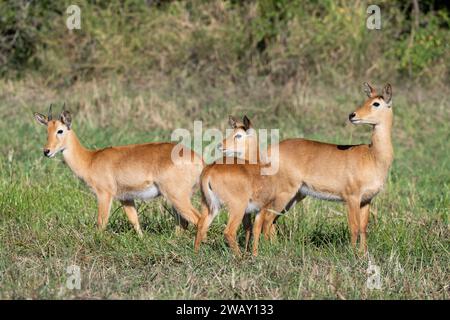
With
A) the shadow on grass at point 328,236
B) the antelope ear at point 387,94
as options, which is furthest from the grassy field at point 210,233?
the antelope ear at point 387,94

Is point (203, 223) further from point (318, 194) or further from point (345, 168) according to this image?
point (345, 168)

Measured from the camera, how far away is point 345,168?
7734 millimetres

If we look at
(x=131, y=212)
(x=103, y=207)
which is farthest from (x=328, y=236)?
(x=103, y=207)

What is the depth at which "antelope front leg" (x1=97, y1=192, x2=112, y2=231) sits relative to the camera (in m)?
7.90

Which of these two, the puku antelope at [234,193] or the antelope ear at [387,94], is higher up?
the antelope ear at [387,94]

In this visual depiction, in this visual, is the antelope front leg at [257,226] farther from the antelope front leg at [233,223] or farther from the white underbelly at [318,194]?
the white underbelly at [318,194]

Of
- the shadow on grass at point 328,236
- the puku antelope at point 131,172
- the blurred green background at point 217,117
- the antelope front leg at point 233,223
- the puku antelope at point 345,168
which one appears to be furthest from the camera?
the puku antelope at point 131,172

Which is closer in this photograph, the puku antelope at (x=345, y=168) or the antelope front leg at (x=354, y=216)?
the antelope front leg at (x=354, y=216)

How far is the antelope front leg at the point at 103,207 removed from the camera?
790 cm

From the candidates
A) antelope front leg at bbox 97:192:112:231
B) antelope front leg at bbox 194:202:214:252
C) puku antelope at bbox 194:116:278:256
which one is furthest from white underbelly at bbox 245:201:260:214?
antelope front leg at bbox 97:192:112:231

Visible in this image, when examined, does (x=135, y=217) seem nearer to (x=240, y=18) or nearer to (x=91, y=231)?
(x=91, y=231)

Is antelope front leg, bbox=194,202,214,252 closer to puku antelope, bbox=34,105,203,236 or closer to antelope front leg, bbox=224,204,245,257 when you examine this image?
antelope front leg, bbox=224,204,245,257

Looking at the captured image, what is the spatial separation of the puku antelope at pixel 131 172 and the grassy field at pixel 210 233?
16cm

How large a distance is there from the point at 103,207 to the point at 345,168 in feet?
6.83
